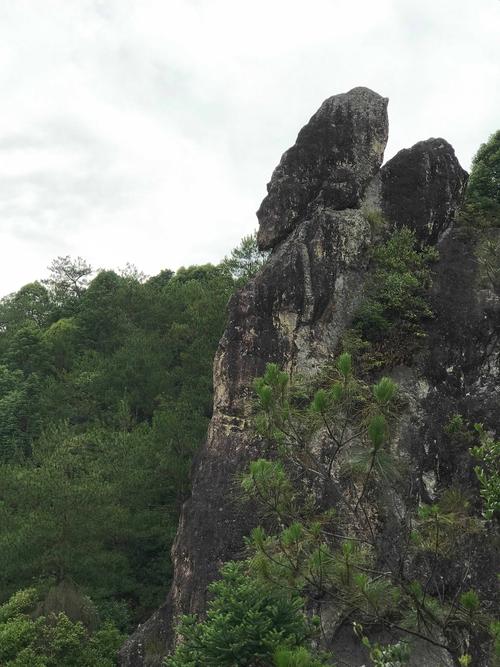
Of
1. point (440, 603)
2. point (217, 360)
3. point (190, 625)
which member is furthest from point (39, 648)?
point (440, 603)

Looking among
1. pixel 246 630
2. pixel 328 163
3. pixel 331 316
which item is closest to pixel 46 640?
pixel 246 630

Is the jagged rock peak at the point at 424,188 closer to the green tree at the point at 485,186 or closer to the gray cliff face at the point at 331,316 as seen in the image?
the gray cliff face at the point at 331,316

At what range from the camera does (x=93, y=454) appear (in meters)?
20.3

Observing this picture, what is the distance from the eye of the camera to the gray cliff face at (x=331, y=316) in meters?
14.1

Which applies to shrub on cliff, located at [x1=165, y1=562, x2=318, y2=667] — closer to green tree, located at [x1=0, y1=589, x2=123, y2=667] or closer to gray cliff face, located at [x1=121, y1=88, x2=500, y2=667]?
gray cliff face, located at [x1=121, y1=88, x2=500, y2=667]

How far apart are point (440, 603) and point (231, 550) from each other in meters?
7.52

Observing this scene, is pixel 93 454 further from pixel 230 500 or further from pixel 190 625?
pixel 190 625

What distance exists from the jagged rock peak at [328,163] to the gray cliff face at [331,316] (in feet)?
0.12

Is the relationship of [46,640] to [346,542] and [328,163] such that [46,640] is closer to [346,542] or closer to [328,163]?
[346,542]

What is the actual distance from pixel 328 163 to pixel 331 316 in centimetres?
546

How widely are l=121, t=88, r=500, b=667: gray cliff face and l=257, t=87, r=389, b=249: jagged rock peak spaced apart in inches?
1.5

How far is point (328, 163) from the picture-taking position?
60.7ft

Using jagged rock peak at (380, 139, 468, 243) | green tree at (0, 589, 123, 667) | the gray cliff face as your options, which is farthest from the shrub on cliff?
jagged rock peak at (380, 139, 468, 243)

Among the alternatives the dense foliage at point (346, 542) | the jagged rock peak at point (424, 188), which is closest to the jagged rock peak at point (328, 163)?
the jagged rock peak at point (424, 188)
